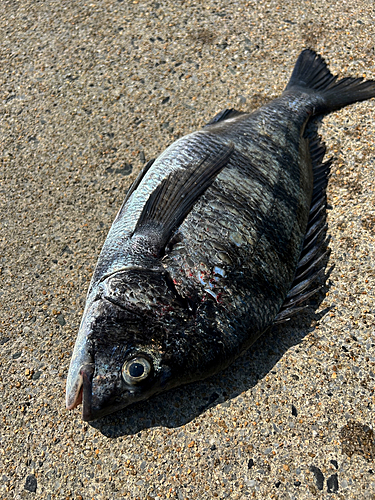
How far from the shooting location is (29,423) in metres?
2.47

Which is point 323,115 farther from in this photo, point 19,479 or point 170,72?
point 19,479

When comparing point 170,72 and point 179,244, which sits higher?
point 170,72

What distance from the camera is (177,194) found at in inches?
101

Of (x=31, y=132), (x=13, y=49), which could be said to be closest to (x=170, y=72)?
(x=31, y=132)

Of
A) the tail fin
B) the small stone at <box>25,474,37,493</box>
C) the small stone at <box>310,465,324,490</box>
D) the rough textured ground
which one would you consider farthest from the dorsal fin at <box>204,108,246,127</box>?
the small stone at <box>25,474,37,493</box>

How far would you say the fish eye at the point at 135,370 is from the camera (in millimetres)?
2023

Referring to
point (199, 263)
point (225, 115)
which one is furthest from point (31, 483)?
point (225, 115)

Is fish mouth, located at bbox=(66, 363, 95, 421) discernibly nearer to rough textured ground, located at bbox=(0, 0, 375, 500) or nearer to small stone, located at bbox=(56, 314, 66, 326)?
rough textured ground, located at bbox=(0, 0, 375, 500)

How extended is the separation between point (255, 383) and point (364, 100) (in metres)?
2.80

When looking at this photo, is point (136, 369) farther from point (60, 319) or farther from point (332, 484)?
point (332, 484)

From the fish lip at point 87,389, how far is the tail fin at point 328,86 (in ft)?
9.61

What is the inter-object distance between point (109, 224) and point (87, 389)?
1.54 metres

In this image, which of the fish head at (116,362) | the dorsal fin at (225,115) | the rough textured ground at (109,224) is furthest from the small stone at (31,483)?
the dorsal fin at (225,115)

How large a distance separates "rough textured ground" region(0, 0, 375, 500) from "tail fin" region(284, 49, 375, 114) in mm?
118
